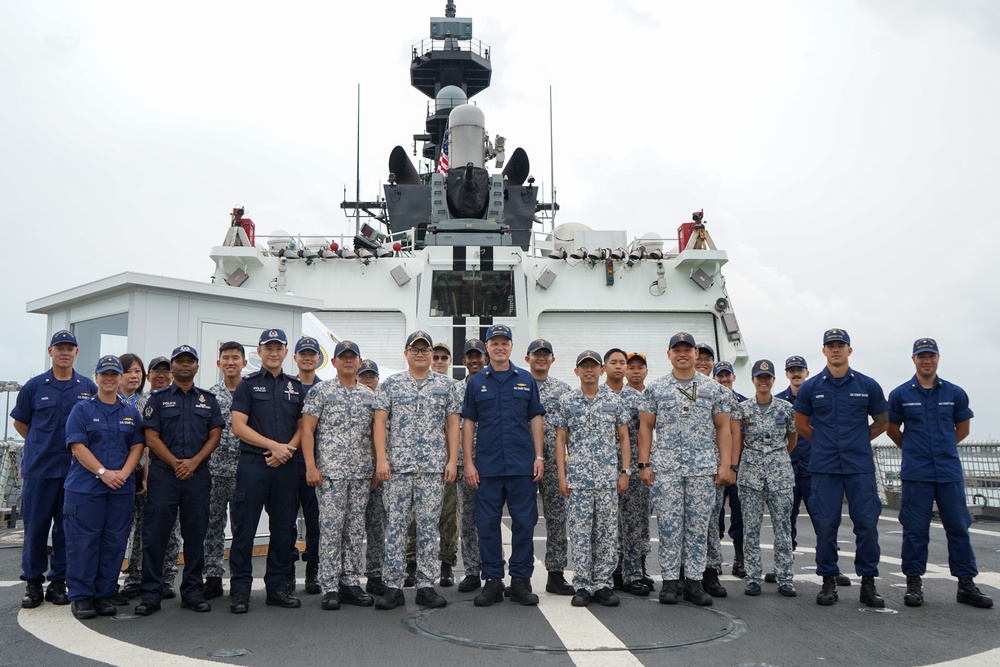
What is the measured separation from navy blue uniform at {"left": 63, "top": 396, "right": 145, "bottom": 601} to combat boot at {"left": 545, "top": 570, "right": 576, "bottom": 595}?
8.47ft

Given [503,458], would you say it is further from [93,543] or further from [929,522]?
[929,522]

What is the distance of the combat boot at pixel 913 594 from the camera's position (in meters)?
4.62

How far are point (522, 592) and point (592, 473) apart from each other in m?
0.82

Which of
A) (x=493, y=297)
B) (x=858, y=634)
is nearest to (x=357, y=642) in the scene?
(x=858, y=634)

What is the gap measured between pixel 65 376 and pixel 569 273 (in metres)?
8.45

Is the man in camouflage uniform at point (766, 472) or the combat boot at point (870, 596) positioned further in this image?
the man in camouflage uniform at point (766, 472)

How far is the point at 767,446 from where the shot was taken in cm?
525

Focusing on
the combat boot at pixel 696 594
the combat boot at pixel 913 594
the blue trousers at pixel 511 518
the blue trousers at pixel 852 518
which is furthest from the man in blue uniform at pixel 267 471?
the combat boot at pixel 913 594

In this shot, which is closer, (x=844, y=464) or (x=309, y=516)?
(x=844, y=464)

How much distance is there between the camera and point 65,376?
4863mm

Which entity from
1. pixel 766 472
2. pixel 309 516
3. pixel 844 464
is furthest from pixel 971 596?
pixel 309 516

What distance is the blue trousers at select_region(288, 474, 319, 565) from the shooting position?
15.6 feet

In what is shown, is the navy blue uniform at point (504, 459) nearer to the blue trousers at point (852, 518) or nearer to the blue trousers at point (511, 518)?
the blue trousers at point (511, 518)

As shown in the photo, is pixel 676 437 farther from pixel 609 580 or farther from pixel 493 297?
pixel 493 297
